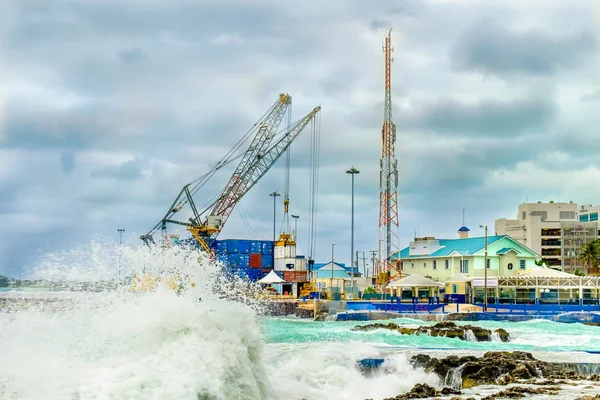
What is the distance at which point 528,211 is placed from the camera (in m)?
130

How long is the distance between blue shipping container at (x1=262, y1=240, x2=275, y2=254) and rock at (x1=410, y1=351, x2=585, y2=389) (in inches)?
2659

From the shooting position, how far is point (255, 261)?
295ft

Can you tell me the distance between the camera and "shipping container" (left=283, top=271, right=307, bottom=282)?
84.0 meters

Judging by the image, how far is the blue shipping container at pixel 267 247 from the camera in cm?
9094

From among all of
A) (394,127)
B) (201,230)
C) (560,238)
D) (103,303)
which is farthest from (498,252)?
(103,303)

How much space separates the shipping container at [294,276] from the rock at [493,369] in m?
60.4

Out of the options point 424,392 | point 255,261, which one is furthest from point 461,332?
point 255,261

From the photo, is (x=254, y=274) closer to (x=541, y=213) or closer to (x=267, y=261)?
(x=267, y=261)

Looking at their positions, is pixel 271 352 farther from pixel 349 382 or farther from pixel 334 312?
pixel 334 312

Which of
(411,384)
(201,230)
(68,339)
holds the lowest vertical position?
(411,384)

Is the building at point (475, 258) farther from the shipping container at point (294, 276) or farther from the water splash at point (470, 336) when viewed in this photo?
the water splash at point (470, 336)

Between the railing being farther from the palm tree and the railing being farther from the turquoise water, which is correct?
the palm tree

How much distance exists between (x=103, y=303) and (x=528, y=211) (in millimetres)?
118854

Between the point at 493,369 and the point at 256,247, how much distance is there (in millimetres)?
69618
